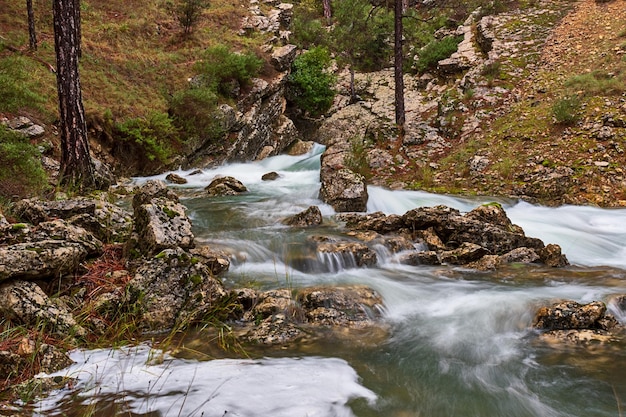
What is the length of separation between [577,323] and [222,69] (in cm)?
1797

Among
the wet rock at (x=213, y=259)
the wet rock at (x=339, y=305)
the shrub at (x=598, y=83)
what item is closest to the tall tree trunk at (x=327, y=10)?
the shrub at (x=598, y=83)

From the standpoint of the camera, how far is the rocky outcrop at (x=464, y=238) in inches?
300

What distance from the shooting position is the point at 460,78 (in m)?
18.2

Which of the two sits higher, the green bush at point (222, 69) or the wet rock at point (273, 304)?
the green bush at point (222, 69)

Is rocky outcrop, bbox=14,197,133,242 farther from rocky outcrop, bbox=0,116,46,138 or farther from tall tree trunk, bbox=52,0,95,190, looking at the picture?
rocky outcrop, bbox=0,116,46,138

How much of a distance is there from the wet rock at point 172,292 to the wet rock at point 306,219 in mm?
4572

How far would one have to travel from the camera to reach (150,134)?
14953mm

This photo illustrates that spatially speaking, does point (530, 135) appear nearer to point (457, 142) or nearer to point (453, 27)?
point (457, 142)

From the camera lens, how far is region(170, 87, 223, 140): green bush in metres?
16.7

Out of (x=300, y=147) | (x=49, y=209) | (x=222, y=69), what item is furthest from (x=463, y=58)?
(x=49, y=209)

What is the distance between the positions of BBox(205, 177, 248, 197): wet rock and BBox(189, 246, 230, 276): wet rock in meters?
6.18

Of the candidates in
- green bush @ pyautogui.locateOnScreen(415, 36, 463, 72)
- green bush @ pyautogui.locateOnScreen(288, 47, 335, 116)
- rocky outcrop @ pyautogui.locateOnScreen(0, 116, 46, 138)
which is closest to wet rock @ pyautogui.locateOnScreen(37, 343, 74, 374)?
rocky outcrop @ pyautogui.locateOnScreen(0, 116, 46, 138)

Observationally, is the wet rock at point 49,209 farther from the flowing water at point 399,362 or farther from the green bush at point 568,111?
the green bush at point 568,111

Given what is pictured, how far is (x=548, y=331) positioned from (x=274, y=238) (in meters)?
5.16
